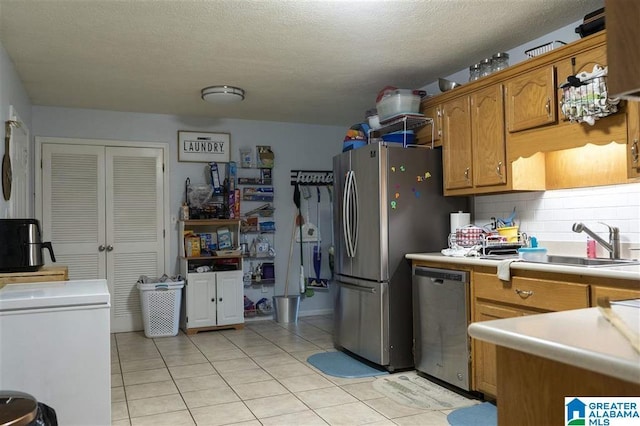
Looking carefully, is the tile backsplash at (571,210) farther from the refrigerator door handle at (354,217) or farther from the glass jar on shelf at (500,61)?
the refrigerator door handle at (354,217)

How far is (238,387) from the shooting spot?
11.5 ft

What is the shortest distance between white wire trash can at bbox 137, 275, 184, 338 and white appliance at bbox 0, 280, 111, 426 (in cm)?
301

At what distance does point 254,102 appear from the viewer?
515 cm

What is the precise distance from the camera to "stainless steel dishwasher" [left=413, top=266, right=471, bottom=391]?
324 cm

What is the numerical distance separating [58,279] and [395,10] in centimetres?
254

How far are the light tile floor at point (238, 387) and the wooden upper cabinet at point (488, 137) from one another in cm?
160

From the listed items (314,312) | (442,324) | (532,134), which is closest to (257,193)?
(314,312)

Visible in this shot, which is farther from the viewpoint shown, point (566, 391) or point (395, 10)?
point (395, 10)

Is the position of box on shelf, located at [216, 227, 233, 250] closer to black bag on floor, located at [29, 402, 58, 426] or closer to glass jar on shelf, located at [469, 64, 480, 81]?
glass jar on shelf, located at [469, 64, 480, 81]

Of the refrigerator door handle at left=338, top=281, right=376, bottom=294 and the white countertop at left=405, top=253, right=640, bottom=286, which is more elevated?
the white countertop at left=405, top=253, right=640, bottom=286

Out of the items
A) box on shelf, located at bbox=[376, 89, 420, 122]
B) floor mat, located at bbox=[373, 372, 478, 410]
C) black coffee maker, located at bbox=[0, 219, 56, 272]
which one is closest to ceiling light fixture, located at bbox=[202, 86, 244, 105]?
box on shelf, located at bbox=[376, 89, 420, 122]

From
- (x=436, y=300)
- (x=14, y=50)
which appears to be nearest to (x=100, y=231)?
(x=14, y=50)

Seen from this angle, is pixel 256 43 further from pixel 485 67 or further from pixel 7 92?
pixel 7 92

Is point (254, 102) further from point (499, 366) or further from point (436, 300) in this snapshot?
point (499, 366)
